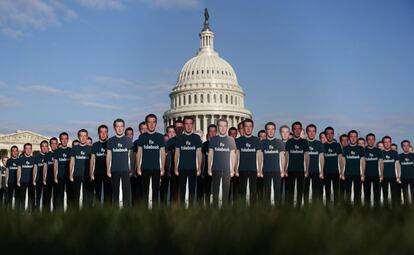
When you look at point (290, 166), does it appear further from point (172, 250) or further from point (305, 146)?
point (172, 250)

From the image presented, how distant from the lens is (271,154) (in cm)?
1131

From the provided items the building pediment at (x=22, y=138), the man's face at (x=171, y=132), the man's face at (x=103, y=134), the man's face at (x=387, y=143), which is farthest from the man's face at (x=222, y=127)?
the building pediment at (x=22, y=138)

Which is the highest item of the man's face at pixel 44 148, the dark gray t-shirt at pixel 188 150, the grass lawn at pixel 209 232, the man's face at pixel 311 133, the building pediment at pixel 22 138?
the building pediment at pixel 22 138

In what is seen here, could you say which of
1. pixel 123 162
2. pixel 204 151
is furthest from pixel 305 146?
pixel 123 162

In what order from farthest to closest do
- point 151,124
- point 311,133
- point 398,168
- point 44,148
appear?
1. point 44,148
2. point 398,168
3. point 311,133
4. point 151,124

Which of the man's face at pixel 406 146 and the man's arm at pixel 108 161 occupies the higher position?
the man's face at pixel 406 146

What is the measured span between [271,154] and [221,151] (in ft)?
3.97

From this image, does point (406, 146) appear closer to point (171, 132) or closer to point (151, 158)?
point (171, 132)

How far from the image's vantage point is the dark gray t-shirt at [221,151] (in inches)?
415

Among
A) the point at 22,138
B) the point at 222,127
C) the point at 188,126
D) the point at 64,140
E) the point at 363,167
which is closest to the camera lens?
the point at 222,127

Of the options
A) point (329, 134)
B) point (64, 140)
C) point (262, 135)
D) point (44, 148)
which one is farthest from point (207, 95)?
point (262, 135)

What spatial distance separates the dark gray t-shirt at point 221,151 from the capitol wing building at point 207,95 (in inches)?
4383

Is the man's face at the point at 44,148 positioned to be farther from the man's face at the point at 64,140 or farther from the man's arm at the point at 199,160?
the man's arm at the point at 199,160

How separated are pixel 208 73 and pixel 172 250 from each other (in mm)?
126502
